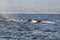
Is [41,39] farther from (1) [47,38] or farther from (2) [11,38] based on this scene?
(2) [11,38]

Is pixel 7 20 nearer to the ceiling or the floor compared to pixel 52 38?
nearer to the floor

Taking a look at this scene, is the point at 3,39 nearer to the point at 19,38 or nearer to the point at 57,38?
the point at 19,38

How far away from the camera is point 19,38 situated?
4588 centimetres

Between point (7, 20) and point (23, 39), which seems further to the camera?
point (7, 20)

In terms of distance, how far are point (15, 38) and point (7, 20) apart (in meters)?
51.9

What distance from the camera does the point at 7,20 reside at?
319 feet

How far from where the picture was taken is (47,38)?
45.7 meters

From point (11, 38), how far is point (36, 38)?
414 cm

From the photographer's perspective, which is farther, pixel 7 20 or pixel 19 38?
pixel 7 20

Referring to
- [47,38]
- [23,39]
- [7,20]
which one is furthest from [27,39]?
[7,20]

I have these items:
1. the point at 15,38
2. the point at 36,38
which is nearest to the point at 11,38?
the point at 15,38

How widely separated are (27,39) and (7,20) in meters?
53.6

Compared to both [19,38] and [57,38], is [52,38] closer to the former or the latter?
[57,38]

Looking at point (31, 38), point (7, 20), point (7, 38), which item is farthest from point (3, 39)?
point (7, 20)
